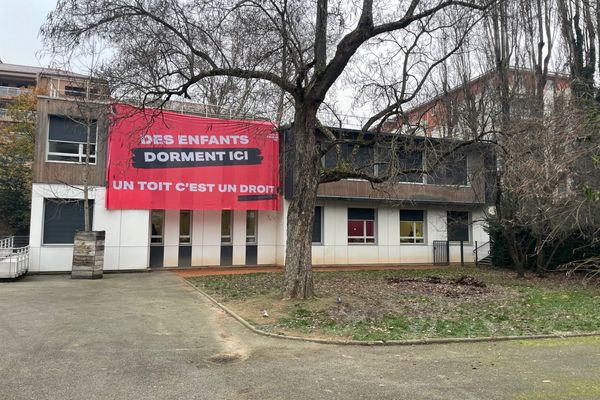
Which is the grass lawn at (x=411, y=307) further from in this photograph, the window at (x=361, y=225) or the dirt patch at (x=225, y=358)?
the window at (x=361, y=225)

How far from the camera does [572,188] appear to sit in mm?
5941

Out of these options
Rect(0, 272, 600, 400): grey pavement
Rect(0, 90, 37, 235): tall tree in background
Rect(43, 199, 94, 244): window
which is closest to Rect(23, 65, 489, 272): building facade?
Rect(43, 199, 94, 244): window

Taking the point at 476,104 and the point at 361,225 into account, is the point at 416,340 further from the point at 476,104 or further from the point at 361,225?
the point at 361,225

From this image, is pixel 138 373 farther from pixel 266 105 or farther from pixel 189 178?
pixel 189 178

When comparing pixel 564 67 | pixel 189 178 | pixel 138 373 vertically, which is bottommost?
pixel 138 373

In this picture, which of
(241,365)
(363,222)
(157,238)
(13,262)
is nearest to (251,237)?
(157,238)

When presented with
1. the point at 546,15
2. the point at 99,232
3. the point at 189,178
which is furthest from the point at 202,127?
the point at 546,15

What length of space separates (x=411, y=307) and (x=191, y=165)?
43.3 ft

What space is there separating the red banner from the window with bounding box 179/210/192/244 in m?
1.36

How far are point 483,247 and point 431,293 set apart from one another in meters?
14.9

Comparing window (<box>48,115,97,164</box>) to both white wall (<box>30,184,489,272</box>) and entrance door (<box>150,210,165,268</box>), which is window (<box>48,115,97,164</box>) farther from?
entrance door (<box>150,210,165,268</box>)

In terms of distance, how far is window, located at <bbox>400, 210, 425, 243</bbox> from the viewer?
83.7ft

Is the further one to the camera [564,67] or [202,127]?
[202,127]

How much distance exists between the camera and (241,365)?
20.9 ft
